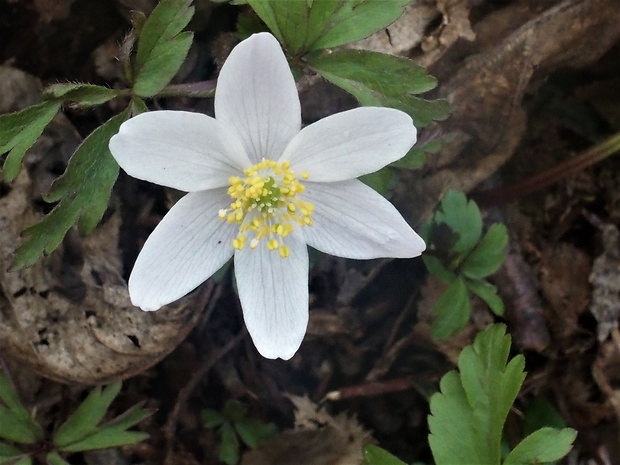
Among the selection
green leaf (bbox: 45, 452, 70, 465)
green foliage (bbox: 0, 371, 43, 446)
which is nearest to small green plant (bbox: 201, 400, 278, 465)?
green leaf (bbox: 45, 452, 70, 465)

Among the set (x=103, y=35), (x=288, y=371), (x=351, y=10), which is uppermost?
(x=103, y=35)

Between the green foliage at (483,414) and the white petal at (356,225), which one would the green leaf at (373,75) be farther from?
the green foliage at (483,414)

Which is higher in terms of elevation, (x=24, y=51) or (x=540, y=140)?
(x=24, y=51)

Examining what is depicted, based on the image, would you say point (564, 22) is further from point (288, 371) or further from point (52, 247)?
point (52, 247)

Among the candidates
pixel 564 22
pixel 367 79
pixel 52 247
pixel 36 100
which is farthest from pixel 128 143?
pixel 564 22

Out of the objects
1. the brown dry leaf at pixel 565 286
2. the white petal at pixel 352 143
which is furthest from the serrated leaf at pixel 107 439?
the brown dry leaf at pixel 565 286
